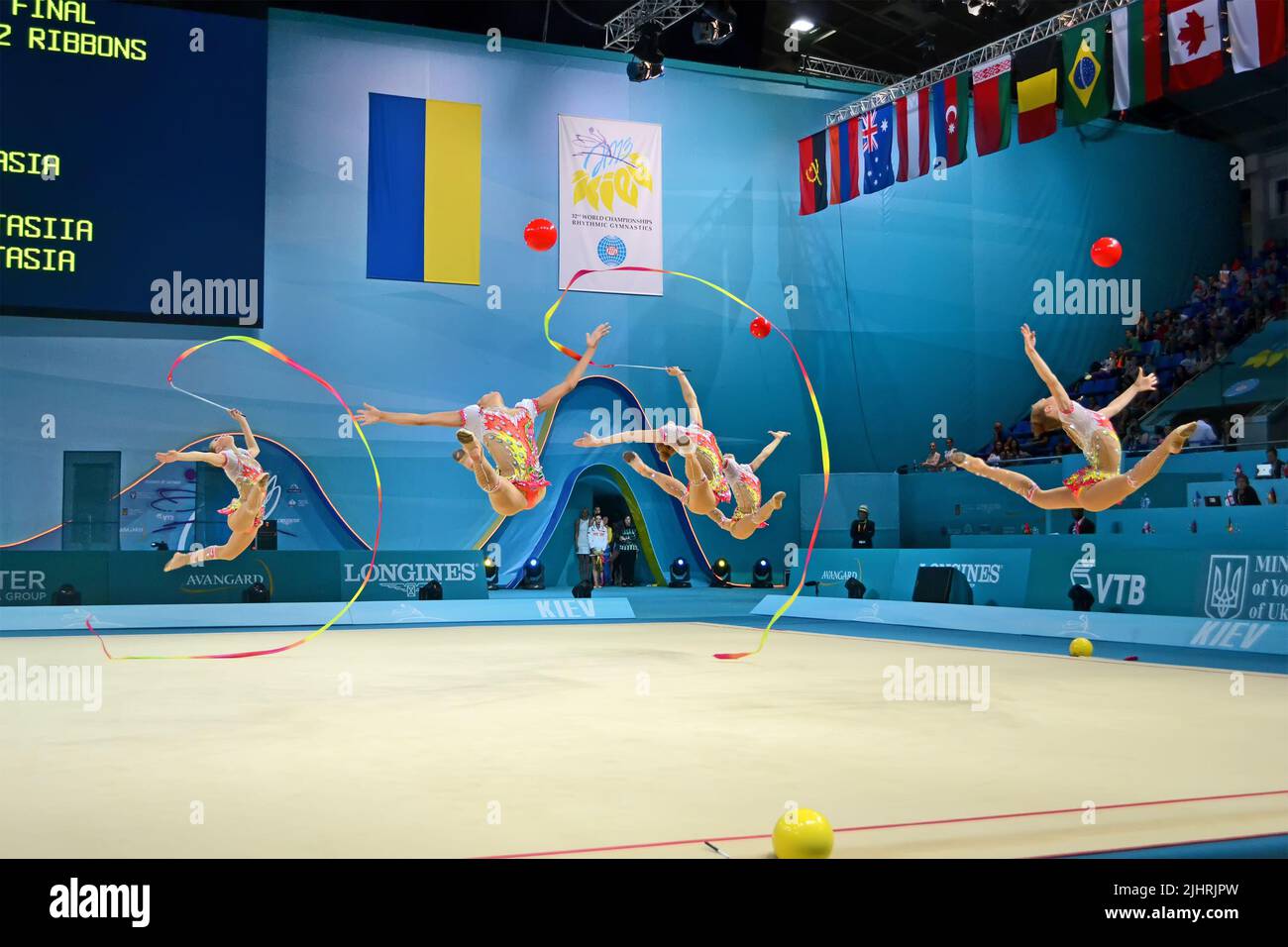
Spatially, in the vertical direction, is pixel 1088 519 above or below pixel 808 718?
above

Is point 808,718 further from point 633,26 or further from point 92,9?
point 633,26

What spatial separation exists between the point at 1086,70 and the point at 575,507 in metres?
11.2

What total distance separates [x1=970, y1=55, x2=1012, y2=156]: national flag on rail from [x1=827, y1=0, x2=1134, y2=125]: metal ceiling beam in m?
0.41

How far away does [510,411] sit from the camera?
1154cm

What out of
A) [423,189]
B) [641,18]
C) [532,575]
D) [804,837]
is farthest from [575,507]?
[804,837]

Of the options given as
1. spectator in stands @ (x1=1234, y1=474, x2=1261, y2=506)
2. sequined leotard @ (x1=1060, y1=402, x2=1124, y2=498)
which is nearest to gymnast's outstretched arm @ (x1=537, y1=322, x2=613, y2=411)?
sequined leotard @ (x1=1060, y1=402, x2=1124, y2=498)

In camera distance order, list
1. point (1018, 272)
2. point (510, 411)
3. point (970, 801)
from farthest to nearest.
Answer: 1. point (1018, 272)
2. point (510, 411)
3. point (970, 801)

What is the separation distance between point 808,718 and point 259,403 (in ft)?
47.4

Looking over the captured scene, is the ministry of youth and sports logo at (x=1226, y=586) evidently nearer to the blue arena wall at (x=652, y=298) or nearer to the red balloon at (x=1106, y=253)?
the red balloon at (x=1106, y=253)

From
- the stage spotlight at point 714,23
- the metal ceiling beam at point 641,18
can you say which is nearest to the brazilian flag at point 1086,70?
the stage spotlight at point 714,23

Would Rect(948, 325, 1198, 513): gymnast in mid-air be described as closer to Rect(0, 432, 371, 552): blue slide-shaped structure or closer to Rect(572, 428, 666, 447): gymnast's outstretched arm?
Rect(572, 428, 666, 447): gymnast's outstretched arm

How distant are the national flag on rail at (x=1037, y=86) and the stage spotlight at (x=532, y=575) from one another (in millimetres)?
10126
